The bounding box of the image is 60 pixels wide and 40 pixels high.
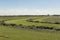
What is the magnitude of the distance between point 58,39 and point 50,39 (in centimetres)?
149

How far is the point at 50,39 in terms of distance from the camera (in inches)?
1105

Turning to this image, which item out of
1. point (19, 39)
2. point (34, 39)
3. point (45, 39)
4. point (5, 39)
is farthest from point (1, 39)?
point (45, 39)

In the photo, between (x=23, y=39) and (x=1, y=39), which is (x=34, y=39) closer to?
(x=23, y=39)

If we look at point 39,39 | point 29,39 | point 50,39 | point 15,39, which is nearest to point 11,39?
point 15,39

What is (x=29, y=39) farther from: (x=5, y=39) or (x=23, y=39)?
(x=5, y=39)

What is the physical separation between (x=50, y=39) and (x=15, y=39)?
5874 mm

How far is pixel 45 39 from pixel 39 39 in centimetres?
102

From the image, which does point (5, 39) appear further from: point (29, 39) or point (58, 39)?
point (58, 39)

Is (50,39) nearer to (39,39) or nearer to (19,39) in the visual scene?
(39,39)

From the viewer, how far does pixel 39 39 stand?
91.5 ft

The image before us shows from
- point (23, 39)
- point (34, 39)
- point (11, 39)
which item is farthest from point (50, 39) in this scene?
point (11, 39)

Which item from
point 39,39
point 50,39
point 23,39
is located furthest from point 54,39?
point 23,39

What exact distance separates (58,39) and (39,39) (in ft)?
11.0

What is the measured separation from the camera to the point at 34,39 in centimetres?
2769
